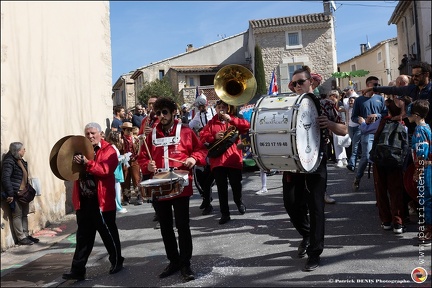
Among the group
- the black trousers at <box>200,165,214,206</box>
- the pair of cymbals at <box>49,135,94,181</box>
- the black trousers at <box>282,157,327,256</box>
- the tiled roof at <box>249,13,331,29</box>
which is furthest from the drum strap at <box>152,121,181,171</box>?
the tiled roof at <box>249,13,331,29</box>

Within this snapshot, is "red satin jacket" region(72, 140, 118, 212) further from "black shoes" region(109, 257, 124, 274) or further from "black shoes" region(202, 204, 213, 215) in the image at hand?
"black shoes" region(202, 204, 213, 215)

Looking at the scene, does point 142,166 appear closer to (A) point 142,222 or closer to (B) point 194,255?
(B) point 194,255

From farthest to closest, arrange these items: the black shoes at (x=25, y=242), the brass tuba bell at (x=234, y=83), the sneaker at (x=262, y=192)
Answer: the sneaker at (x=262, y=192)
the brass tuba bell at (x=234, y=83)
the black shoes at (x=25, y=242)

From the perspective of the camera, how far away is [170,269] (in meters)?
4.86

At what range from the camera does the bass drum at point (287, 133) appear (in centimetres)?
445

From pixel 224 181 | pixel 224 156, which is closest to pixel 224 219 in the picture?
pixel 224 181

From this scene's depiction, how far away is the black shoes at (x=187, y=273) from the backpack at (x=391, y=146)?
2505 mm

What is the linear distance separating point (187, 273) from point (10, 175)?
294 centimetres

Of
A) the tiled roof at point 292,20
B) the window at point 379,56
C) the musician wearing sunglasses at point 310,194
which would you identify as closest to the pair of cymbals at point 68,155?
the musician wearing sunglasses at point 310,194

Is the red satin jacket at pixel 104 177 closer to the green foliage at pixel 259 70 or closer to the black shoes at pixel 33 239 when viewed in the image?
the black shoes at pixel 33 239

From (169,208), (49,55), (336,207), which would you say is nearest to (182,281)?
(169,208)

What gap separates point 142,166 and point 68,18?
4.69 meters

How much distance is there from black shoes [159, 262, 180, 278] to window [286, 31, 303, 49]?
30947 mm

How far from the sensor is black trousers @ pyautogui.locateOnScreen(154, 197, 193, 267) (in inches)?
186
